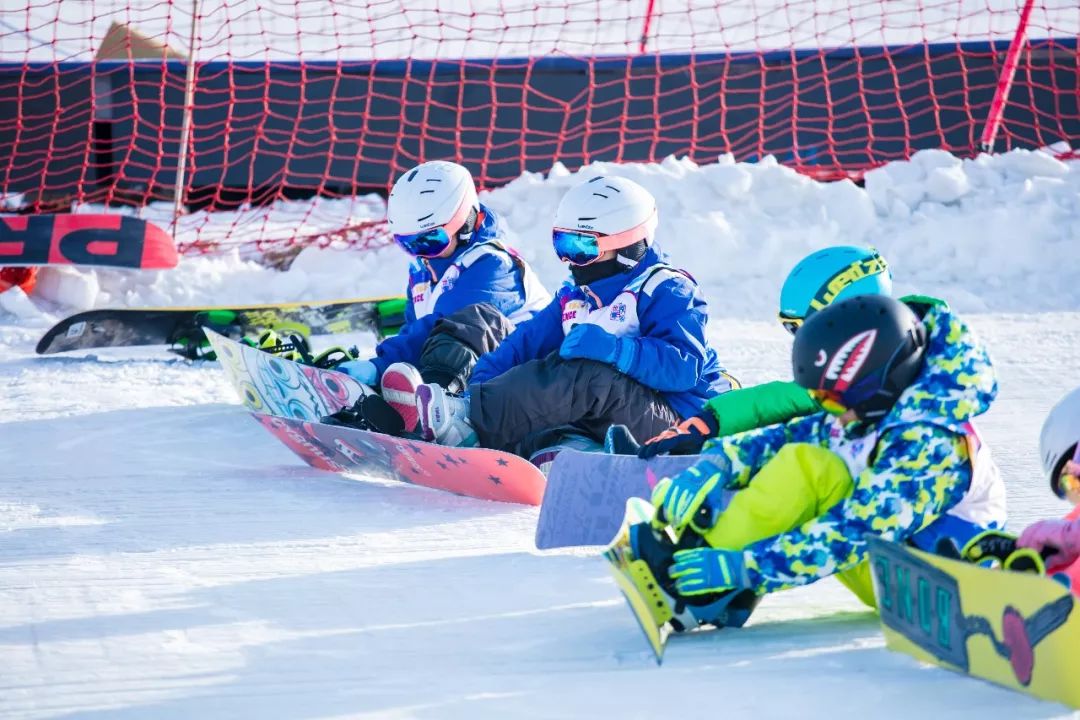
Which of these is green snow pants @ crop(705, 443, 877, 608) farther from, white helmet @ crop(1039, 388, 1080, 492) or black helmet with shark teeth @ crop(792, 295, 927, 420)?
white helmet @ crop(1039, 388, 1080, 492)

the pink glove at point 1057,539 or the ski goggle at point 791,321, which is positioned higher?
the ski goggle at point 791,321

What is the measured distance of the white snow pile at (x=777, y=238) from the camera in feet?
27.3

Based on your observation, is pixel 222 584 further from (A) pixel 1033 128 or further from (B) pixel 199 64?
(A) pixel 1033 128

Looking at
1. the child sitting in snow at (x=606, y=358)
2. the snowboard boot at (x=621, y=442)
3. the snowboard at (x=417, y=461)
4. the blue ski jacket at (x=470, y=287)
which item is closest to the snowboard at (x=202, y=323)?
the blue ski jacket at (x=470, y=287)

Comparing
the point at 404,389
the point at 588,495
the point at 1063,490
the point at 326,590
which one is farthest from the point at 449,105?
the point at 1063,490

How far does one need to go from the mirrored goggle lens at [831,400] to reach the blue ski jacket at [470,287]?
2.56 m

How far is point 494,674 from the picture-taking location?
287 centimetres

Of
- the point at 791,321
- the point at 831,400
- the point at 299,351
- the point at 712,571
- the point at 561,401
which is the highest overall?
the point at 831,400

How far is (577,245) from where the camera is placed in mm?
4617

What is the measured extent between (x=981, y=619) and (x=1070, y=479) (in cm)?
41

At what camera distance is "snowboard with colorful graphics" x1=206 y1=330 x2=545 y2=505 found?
437 cm

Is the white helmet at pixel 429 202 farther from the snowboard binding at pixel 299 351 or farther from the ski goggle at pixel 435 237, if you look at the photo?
the snowboard binding at pixel 299 351

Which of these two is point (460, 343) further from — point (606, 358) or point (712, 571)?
point (712, 571)

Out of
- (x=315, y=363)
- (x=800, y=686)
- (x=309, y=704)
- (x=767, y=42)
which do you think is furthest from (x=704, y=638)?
(x=767, y=42)
